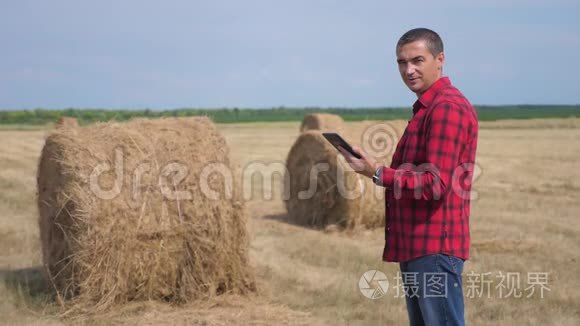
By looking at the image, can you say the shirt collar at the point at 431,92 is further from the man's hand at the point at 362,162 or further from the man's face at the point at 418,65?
the man's hand at the point at 362,162

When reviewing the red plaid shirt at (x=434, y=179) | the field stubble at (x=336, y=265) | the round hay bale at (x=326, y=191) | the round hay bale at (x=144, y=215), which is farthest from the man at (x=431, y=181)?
the round hay bale at (x=326, y=191)

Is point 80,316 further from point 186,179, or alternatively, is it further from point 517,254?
point 517,254

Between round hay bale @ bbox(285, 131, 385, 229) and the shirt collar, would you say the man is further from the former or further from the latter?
round hay bale @ bbox(285, 131, 385, 229)

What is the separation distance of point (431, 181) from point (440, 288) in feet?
1.58

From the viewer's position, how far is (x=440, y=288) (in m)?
3.10

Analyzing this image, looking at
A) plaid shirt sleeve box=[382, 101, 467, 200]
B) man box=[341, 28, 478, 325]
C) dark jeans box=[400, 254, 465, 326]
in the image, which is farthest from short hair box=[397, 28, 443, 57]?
dark jeans box=[400, 254, 465, 326]

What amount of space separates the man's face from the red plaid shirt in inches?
1.7

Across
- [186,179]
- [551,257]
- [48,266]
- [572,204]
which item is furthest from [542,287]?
[572,204]

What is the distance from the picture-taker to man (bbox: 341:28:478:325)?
305cm

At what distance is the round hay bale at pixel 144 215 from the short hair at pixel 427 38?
12.9 ft

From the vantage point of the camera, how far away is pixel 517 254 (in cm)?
866

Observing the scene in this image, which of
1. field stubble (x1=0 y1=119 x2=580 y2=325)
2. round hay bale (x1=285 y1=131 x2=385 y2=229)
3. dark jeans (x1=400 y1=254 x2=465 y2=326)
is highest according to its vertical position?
dark jeans (x1=400 y1=254 x2=465 y2=326)

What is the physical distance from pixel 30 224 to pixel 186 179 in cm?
451

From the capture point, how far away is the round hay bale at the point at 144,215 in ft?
21.1
